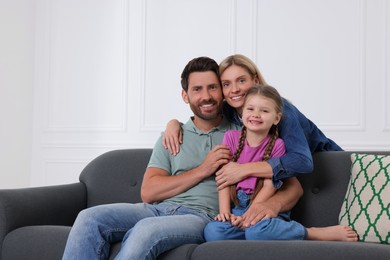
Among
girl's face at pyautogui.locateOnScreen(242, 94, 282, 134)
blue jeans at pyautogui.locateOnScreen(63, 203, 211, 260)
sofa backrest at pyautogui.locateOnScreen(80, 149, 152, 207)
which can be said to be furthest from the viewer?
sofa backrest at pyautogui.locateOnScreen(80, 149, 152, 207)

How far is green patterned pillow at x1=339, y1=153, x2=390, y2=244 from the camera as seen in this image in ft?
7.77

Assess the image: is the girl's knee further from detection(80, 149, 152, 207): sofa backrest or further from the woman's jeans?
detection(80, 149, 152, 207): sofa backrest

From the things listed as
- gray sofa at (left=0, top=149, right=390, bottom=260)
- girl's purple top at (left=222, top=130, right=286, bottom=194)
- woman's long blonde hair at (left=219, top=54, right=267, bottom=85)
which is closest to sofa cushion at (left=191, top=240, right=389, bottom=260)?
gray sofa at (left=0, top=149, right=390, bottom=260)

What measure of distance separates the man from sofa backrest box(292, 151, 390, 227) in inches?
7.1

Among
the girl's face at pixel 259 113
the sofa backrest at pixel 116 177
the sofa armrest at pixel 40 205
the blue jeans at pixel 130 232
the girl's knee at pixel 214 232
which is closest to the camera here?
the blue jeans at pixel 130 232

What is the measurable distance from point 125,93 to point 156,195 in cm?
258

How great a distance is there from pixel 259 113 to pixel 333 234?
533mm

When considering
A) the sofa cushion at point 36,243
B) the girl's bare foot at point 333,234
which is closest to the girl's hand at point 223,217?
the girl's bare foot at point 333,234

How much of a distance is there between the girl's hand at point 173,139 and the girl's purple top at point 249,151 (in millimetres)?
221

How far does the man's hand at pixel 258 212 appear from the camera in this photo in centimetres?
233

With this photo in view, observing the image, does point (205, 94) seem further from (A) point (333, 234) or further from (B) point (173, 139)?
(A) point (333, 234)

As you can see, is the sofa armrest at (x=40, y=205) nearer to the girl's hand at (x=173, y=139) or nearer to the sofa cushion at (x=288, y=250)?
the girl's hand at (x=173, y=139)

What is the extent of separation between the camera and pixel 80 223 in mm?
2342

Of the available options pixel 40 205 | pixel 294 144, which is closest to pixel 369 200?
pixel 294 144
